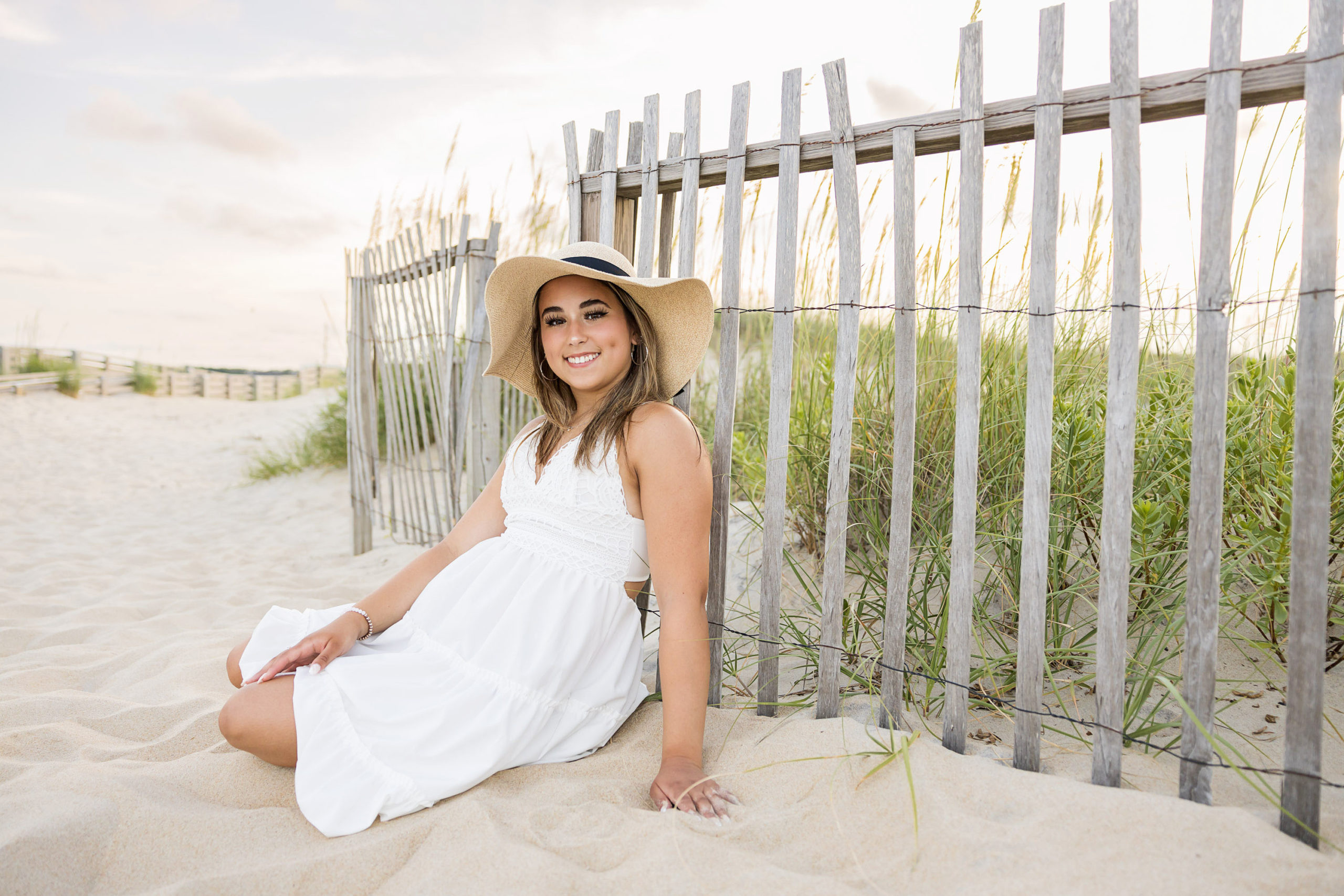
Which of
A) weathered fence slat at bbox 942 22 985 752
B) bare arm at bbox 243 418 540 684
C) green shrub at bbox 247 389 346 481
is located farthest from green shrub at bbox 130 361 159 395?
weathered fence slat at bbox 942 22 985 752

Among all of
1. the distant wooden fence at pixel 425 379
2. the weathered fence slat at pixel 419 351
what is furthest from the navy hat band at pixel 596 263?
the weathered fence slat at pixel 419 351

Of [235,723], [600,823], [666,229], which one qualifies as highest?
[666,229]

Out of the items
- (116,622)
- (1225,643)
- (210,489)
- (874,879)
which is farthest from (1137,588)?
(210,489)

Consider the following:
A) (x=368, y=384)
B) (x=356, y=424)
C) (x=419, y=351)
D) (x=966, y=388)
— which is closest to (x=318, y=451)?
(x=356, y=424)

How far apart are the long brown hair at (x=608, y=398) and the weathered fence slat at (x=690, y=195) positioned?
0.22 m

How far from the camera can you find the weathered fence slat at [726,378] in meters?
1.98

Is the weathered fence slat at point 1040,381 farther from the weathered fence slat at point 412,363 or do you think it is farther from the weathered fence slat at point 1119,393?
the weathered fence slat at point 412,363

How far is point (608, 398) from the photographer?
1936 mm

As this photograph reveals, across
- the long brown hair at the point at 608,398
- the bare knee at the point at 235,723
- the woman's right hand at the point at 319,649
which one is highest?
the long brown hair at the point at 608,398

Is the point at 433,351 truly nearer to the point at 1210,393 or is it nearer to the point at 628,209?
the point at 628,209

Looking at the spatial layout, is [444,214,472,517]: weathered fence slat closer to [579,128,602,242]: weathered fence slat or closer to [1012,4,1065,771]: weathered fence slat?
[579,128,602,242]: weathered fence slat

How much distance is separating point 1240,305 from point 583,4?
3107mm

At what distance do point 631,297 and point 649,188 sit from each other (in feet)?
1.54

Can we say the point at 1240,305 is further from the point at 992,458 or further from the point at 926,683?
the point at 926,683
